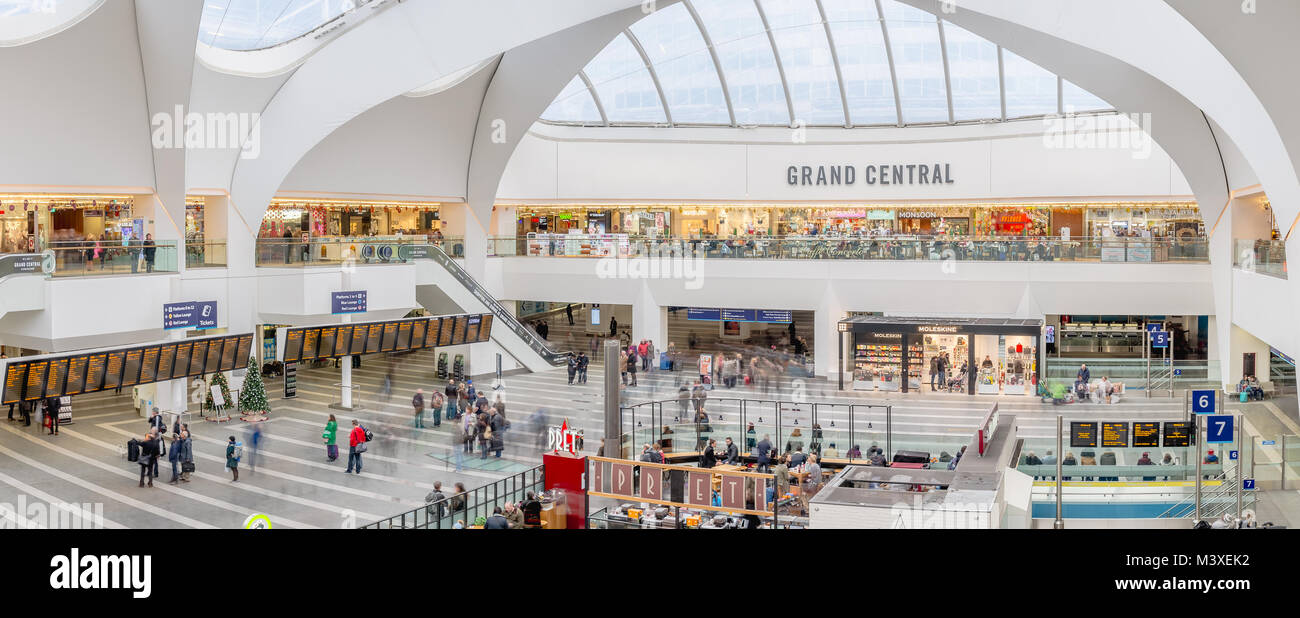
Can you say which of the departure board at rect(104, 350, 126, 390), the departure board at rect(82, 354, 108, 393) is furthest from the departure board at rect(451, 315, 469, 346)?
the departure board at rect(82, 354, 108, 393)

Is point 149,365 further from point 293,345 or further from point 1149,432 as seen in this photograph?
point 1149,432

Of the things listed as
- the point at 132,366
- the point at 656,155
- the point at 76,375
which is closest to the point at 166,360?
the point at 132,366

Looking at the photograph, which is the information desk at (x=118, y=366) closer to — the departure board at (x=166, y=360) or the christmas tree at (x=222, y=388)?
the departure board at (x=166, y=360)

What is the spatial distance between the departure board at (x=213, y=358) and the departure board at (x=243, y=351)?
18.4 inches

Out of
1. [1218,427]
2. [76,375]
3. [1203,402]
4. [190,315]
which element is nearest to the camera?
[1218,427]

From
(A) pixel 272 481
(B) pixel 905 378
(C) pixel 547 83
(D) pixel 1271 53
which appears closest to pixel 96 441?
(A) pixel 272 481

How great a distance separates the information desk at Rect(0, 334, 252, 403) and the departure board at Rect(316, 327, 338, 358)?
1.64 metres

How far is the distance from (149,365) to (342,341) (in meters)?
4.97

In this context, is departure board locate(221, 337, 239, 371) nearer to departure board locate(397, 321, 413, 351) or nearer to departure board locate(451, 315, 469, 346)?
departure board locate(397, 321, 413, 351)

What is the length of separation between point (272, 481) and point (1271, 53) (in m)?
16.8

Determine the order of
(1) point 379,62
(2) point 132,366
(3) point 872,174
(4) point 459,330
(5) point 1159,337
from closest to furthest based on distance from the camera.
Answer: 1. (2) point 132,366
2. (1) point 379,62
3. (5) point 1159,337
4. (4) point 459,330
5. (3) point 872,174

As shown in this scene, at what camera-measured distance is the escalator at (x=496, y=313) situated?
30.4m

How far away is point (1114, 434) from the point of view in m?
18.4
